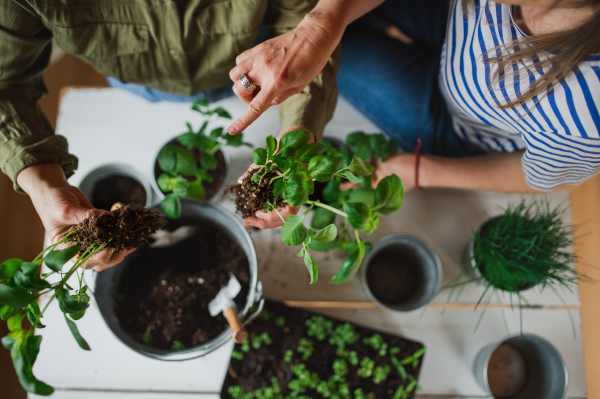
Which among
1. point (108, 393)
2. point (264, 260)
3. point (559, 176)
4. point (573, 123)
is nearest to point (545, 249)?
point (559, 176)

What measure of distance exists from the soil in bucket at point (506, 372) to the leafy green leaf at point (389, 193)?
67 cm

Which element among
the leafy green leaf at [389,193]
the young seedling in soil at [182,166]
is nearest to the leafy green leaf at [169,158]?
the young seedling in soil at [182,166]

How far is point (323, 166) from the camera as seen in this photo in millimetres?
550

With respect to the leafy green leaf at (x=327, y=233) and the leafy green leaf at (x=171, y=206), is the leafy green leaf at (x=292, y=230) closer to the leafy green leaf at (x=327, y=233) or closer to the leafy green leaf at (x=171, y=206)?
the leafy green leaf at (x=327, y=233)

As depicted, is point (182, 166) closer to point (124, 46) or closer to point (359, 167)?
point (124, 46)

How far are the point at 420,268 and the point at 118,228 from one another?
769mm

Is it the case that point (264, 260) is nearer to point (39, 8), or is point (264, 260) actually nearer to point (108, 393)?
point (108, 393)

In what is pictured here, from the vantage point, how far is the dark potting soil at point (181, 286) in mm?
870

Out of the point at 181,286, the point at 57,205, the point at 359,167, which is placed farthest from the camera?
the point at 181,286

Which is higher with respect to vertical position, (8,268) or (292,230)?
(292,230)

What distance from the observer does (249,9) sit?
765 millimetres

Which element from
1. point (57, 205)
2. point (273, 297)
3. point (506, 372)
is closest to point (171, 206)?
point (57, 205)

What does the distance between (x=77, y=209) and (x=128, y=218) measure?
0.12 metres

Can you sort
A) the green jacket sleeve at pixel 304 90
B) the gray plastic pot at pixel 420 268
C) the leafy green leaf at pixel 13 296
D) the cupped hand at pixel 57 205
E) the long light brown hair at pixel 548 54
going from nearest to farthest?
the leafy green leaf at pixel 13 296, the long light brown hair at pixel 548 54, the cupped hand at pixel 57 205, the green jacket sleeve at pixel 304 90, the gray plastic pot at pixel 420 268
